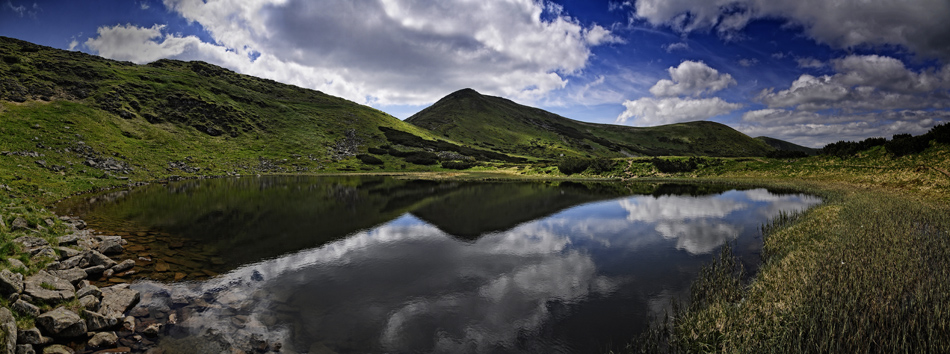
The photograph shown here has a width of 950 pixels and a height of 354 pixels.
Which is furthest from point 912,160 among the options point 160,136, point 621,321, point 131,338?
point 160,136

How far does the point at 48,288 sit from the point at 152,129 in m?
118

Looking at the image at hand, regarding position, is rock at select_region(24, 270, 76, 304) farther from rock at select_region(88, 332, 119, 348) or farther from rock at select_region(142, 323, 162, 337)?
rock at select_region(142, 323, 162, 337)

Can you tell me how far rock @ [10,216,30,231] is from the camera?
682 inches

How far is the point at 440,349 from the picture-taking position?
1132cm

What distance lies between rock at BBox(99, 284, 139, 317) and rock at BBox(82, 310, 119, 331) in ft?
1.33

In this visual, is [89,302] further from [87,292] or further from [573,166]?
[573,166]

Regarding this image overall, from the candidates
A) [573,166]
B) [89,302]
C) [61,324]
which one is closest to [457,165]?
[573,166]

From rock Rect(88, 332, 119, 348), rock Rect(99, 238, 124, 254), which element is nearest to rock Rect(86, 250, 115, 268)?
rock Rect(99, 238, 124, 254)

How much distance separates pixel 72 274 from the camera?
1477 centimetres

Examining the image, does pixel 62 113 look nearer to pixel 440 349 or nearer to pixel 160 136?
pixel 160 136

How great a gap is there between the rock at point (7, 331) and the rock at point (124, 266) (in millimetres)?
9434

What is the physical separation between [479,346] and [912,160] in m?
72.4

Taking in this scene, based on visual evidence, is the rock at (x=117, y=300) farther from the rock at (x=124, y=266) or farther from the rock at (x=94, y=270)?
the rock at (x=124, y=266)

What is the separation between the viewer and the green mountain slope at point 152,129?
190 feet
